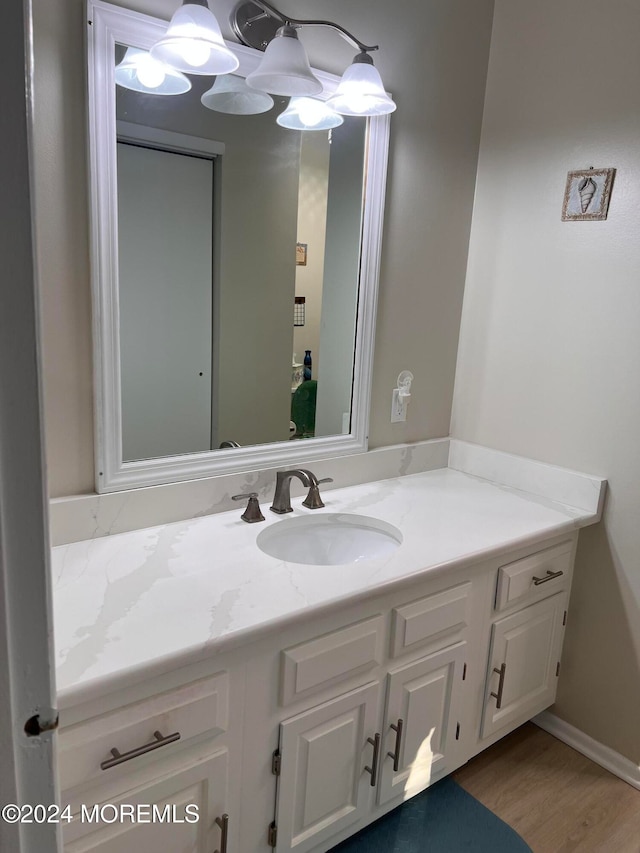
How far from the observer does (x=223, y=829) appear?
1212mm

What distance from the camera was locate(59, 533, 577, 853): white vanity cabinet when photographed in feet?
3.51

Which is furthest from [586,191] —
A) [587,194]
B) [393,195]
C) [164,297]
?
[164,297]

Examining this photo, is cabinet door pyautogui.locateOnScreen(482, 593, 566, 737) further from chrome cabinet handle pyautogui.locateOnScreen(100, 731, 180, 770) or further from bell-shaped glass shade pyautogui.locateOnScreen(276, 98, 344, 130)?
bell-shaped glass shade pyautogui.locateOnScreen(276, 98, 344, 130)

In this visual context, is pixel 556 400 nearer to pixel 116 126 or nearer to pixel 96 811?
pixel 116 126

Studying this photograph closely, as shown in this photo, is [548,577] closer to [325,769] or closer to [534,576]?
[534,576]

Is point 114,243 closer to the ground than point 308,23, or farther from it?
closer to the ground

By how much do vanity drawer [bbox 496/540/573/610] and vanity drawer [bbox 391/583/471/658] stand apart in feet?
0.48

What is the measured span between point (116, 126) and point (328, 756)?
1.48 meters

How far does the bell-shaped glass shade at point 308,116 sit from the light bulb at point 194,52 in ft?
0.96

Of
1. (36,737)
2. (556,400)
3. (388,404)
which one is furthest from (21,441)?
(556,400)

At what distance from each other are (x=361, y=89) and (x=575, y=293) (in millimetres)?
885

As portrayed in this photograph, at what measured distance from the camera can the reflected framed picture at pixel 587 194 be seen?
1819 millimetres

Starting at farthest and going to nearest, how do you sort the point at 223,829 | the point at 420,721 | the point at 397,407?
1. the point at 397,407
2. the point at 420,721
3. the point at 223,829

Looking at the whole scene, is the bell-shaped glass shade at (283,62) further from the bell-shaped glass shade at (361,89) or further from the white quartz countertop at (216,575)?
the white quartz countertop at (216,575)
